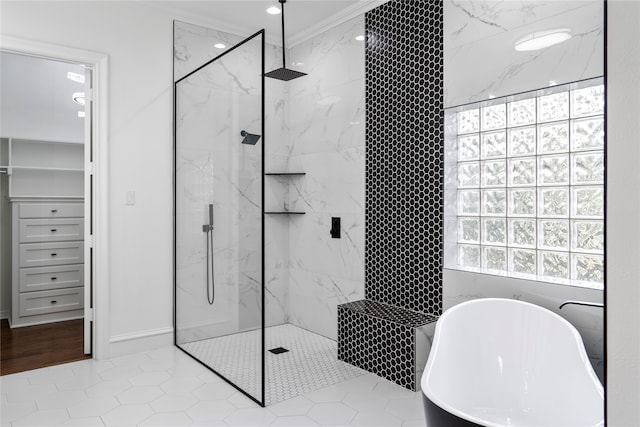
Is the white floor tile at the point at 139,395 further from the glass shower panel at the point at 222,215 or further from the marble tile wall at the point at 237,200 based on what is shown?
the marble tile wall at the point at 237,200

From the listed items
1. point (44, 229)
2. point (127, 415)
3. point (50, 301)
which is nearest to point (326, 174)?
point (127, 415)

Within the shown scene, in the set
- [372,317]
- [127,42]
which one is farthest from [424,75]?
[127,42]

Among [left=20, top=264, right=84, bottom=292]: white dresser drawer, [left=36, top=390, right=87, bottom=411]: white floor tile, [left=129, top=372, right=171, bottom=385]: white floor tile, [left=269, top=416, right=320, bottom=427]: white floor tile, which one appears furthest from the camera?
[left=20, top=264, right=84, bottom=292]: white dresser drawer

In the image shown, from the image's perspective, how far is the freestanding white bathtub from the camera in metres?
2.05

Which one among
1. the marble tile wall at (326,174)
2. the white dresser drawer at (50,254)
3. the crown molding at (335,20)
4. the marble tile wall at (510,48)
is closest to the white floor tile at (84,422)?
the marble tile wall at (326,174)

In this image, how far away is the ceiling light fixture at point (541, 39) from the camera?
2.34 metres

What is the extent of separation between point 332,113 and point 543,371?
2.60 m

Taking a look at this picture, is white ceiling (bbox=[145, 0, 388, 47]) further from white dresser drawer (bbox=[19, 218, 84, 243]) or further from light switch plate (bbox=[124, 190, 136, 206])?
white dresser drawer (bbox=[19, 218, 84, 243])

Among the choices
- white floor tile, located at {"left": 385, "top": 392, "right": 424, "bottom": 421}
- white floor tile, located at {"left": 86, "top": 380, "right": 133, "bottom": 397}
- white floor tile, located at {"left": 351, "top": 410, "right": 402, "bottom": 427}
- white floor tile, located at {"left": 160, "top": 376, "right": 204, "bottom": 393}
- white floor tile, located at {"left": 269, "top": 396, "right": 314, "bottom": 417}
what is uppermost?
white floor tile, located at {"left": 385, "top": 392, "right": 424, "bottom": 421}

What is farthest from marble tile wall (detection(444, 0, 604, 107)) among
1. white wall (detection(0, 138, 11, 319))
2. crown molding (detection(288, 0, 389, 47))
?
white wall (detection(0, 138, 11, 319))

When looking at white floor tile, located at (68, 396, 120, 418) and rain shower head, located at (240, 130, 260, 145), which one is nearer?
white floor tile, located at (68, 396, 120, 418)

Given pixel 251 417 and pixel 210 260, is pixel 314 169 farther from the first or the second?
pixel 251 417

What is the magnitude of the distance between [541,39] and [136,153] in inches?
117

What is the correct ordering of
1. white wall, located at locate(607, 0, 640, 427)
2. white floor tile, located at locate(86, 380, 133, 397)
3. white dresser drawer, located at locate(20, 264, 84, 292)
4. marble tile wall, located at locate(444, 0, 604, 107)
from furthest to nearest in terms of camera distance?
white dresser drawer, located at locate(20, 264, 84, 292) → white floor tile, located at locate(86, 380, 133, 397) → marble tile wall, located at locate(444, 0, 604, 107) → white wall, located at locate(607, 0, 640, 427)
